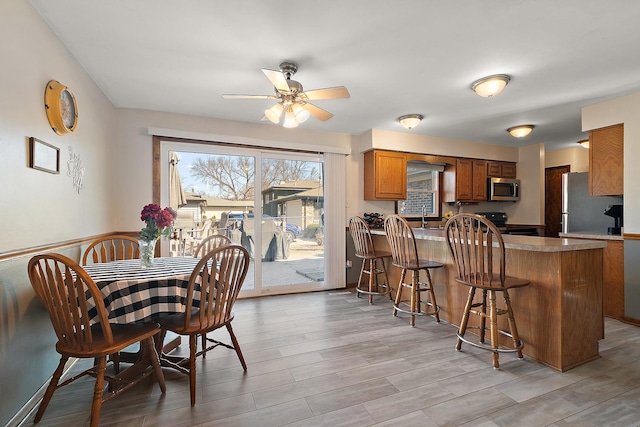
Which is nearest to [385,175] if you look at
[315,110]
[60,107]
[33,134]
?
[315,110]

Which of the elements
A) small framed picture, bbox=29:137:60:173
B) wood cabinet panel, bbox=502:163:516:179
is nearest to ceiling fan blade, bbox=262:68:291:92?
small framed picture, bbox=29:137:60:173

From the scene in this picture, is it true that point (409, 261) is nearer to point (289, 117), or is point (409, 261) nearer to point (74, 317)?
point (289, 117)

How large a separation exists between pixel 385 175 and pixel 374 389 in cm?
321

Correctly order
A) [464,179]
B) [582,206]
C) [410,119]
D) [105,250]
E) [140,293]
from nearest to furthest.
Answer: [140,293], [105,250], [410,119], [582,206], [464,179]

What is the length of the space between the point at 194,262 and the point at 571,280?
286cm

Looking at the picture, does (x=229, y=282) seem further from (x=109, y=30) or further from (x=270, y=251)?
(x=270, y=251)

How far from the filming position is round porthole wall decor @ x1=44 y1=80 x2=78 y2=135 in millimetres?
2016

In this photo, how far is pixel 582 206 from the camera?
14.2ft

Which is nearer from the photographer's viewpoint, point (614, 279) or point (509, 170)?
point (614, 279)

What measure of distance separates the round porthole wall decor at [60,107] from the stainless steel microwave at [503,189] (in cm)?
577

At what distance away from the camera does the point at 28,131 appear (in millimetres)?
1792

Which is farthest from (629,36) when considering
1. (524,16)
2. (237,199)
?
(237,199)

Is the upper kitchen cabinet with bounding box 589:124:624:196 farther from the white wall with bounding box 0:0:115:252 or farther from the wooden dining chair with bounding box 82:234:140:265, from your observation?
the white wall with bounding box 0:0:115:252

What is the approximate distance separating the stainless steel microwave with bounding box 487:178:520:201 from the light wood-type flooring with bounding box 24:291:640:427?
9.47ft
